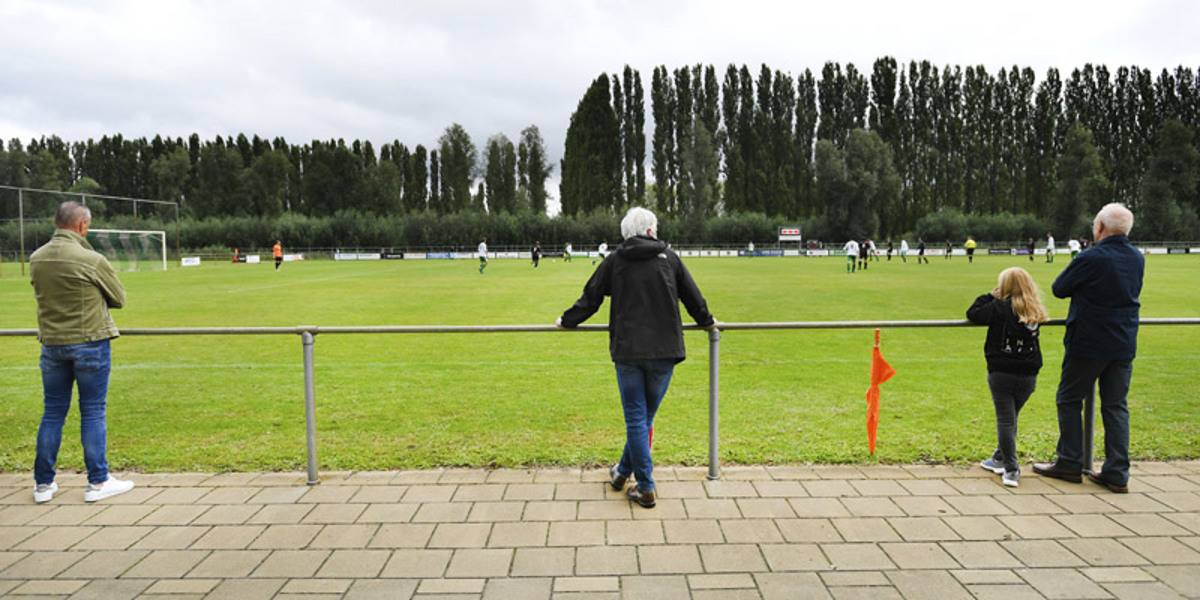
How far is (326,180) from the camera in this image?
89.9 metres

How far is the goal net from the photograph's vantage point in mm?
39875

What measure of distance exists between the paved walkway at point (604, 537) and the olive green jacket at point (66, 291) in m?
1.06

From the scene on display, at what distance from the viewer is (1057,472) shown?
472 cm

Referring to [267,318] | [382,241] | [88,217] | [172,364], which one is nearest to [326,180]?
[382,241]

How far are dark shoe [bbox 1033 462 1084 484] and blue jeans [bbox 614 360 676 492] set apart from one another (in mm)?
2688

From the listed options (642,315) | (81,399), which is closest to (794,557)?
(642,315)

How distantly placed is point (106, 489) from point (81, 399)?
1.97 feet

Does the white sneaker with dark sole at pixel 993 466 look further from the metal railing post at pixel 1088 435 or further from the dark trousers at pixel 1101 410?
the metal railing post at pixel 1088 435

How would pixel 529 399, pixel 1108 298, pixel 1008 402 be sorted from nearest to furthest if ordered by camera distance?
pixel 1108 298 < pixel 1008 402 < pixel 529 399

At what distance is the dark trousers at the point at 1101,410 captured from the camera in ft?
14.7

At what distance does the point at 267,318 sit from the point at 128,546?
1312 centimetres

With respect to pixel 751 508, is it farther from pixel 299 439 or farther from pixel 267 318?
pixel 267 318

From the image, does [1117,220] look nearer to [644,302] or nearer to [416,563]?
[644,302]

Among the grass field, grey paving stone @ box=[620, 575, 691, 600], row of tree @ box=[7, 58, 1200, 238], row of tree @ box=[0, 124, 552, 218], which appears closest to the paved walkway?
grey paving stone @ box=[620, 575, 691, 600]
